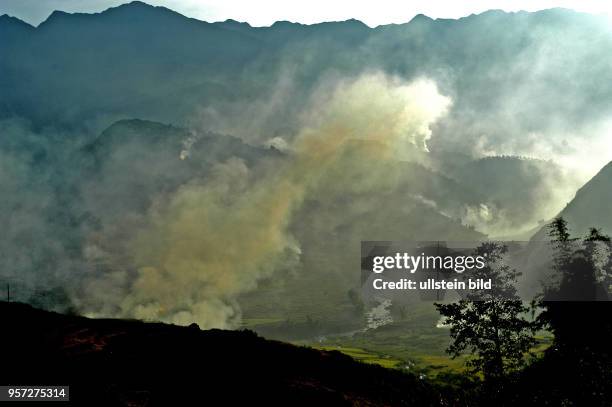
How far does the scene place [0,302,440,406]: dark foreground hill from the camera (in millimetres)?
30734

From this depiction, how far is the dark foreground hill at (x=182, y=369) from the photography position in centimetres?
3073

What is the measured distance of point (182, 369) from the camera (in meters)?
33.5

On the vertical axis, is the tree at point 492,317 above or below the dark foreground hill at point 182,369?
above

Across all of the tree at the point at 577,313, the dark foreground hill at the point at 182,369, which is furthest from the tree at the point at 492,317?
the dark foreground hill at the point at 182,369

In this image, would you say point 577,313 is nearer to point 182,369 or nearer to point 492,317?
point 492,317

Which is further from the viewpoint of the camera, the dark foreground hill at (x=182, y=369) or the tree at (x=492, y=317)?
the tree at (x=492, y=317)

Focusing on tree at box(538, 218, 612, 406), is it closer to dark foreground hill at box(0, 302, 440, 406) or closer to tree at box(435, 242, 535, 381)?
tree at box(435, 242, 535, 381)

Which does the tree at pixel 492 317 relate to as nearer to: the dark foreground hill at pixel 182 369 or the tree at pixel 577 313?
the tree at pixel 577 313

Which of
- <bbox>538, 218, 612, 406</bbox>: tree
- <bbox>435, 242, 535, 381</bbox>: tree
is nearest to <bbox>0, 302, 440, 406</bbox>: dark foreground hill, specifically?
<bbox>435, 242, 535, 381</bbox>: tree

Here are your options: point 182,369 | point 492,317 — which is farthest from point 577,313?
point 182,369

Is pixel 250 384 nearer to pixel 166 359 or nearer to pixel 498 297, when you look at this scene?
pixel 166 359

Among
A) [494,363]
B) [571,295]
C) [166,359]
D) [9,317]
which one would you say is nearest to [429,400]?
[494,363]

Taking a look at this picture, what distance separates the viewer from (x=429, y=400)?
3503 centimetres

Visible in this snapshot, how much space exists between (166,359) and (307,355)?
1013 centimetres
